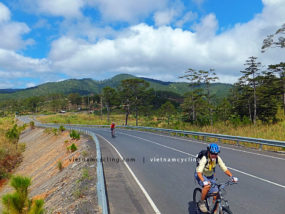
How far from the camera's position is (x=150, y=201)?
19.9ft

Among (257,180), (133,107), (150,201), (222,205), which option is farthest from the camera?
(133,107)

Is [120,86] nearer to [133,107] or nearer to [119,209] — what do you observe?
[133,107]

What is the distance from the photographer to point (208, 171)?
4.86 meters

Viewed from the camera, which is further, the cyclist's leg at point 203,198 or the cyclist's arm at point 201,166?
the cyclist's arm at point 201,166

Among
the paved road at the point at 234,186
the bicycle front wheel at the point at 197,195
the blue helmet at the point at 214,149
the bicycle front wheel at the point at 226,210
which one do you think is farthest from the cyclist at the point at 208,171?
the paved road at the point at 234,186

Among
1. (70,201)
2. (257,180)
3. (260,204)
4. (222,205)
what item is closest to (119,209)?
(70,201)

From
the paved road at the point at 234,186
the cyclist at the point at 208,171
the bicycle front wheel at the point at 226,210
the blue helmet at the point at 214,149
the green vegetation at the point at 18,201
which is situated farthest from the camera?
the paved road at the point at 234,186

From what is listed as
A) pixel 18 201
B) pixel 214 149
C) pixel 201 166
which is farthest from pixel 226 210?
pixel 18 201

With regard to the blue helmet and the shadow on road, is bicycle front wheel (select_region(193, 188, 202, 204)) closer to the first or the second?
the shadow on road

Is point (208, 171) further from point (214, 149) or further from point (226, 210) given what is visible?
point (226, 210)

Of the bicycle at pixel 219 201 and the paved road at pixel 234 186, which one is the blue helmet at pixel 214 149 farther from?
the paved road at pixel 234 186

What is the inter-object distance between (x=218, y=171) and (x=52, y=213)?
6.15 metres

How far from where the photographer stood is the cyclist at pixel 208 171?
14.6 feet

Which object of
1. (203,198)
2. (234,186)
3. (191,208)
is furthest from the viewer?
(234,186)
